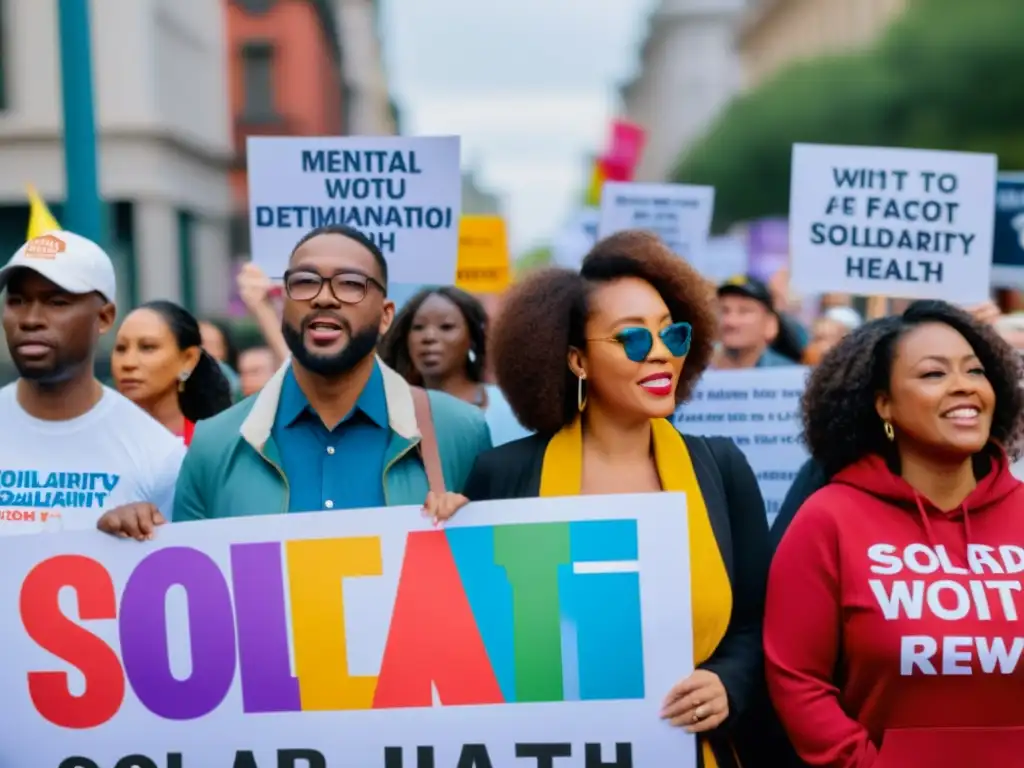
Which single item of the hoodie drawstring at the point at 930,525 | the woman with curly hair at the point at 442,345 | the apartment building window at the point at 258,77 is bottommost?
the hoodie drawstring at the point at 930,525

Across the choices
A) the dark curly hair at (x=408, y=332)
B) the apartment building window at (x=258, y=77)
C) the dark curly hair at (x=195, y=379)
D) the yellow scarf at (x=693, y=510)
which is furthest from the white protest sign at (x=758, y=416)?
the apartment building window at (x=258, y=77)

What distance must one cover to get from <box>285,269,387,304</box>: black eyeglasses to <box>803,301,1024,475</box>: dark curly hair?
1.16 meters

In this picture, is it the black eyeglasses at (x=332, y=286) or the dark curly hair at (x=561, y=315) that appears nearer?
the black eyeglasses at (x=332, y=286)

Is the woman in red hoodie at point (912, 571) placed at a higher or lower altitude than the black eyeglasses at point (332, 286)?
lower

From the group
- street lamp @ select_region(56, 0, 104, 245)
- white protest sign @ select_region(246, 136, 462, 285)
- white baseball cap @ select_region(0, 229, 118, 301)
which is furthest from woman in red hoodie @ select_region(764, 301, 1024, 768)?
street lamp @ select_region(56, 0, 104, 245)

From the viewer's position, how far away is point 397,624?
3.62 m

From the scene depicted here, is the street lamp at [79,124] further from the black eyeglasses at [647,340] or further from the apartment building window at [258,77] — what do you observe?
the apartment building window at [258,77]

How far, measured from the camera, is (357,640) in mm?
3615

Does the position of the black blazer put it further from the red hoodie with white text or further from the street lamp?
the street lamp

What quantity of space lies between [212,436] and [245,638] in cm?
48

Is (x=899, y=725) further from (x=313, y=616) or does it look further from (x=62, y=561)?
(x=62, y=561)

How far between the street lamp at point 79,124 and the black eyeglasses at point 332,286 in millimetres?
2999

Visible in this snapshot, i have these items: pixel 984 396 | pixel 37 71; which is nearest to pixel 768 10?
pixel 37 71

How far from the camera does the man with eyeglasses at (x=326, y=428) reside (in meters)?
3.71
